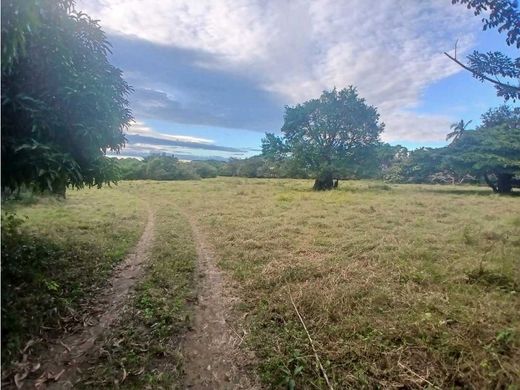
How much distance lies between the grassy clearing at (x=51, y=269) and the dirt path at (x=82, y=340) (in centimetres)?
23

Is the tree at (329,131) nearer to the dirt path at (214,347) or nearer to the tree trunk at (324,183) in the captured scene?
the tree trunk at (324,183)

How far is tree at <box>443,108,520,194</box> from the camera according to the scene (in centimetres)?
2700

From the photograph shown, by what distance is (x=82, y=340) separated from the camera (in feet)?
14.4

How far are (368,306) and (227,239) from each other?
5.58 m

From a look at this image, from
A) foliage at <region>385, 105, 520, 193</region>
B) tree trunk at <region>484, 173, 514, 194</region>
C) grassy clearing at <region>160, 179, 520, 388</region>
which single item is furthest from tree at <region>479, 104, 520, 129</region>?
grassy clearing at <region>160, 179, 520, 388</region>

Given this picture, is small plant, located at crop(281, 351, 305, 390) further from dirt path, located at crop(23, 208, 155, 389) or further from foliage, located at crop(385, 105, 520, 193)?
foliage, located at crop(385, 105, 520, 193)

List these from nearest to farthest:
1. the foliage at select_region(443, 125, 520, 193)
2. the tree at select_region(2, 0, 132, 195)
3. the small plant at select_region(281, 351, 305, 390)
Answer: the small plant at select_region(281, 351, 305, 390)
the tree at select_region(2, 0, 132, 195)
the foliage at select_region(443, 125, 520, 193)

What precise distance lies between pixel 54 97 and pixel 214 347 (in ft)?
16.7

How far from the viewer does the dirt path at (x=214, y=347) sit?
3.82 m

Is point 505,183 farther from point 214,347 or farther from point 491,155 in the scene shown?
point 214,347

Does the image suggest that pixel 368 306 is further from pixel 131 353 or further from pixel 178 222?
pixel 178 222

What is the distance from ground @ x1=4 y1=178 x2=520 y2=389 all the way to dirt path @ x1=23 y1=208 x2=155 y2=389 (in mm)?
132

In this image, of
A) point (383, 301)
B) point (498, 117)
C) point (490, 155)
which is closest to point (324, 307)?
point (383, 301)

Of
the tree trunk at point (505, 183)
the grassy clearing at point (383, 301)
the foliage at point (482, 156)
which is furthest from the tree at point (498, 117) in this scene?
the grassy clearing at point (383, 301)
